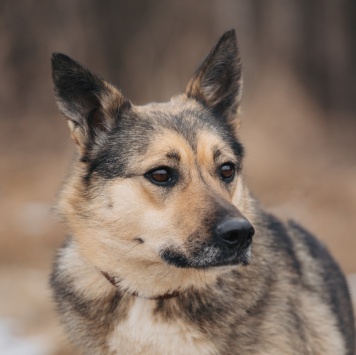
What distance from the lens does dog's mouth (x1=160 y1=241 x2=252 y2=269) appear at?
132 inches

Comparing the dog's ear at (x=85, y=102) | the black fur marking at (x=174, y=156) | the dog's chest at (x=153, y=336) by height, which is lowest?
the dog's chest at (x=153, y=336)

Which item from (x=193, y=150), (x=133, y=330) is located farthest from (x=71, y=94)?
(x=133, y=330)

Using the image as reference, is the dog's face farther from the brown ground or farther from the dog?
the brown ground

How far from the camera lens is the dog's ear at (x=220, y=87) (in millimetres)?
4168

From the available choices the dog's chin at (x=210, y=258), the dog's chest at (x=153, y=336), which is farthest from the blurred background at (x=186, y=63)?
the dog's chin at (x=210, y=258)

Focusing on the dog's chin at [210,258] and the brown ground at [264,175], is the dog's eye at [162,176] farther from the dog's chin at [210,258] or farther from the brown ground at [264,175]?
the brown ground at [264,175]

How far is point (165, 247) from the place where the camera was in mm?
3504

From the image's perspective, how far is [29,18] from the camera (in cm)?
1330

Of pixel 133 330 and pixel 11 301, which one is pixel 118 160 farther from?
pixel 11 301

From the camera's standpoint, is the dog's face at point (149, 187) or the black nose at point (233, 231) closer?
the black nose at point (233, 231)

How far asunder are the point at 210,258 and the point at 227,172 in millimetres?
667

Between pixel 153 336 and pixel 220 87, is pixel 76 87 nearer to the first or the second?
pixel 220 87

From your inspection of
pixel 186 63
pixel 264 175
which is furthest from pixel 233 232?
pixel 186 63

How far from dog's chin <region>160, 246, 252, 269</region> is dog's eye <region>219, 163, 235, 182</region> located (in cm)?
55
